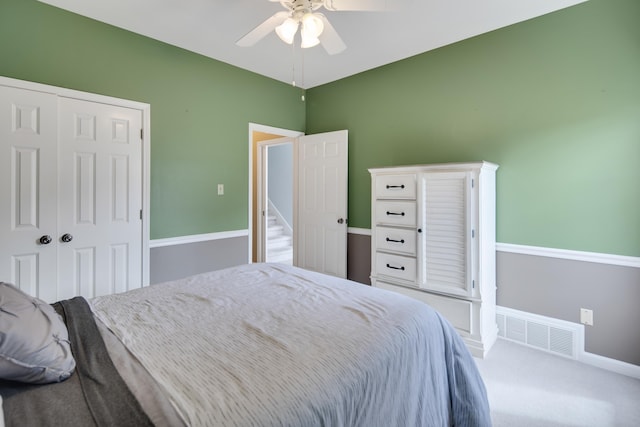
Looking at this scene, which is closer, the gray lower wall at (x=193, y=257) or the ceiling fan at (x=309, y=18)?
the ceiling fan at (x=309, y=18)

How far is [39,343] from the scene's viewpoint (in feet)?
3.05

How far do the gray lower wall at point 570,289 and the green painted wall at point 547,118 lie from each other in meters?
0.17

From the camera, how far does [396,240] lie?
291 cm

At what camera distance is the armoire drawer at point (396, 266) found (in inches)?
111

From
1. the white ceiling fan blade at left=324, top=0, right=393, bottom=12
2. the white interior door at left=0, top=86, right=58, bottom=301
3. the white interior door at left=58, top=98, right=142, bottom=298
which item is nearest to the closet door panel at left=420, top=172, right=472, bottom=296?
the white ceiling fan blade at left=324, top=0, right=393, bottom=12

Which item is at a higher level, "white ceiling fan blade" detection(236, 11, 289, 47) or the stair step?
"white ceiling fan blade" detection(236, 11, 289, 47)

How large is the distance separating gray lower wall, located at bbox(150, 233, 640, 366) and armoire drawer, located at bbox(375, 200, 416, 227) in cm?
85

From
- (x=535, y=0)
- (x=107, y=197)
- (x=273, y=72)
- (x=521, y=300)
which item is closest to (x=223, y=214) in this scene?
(x=107, y=197)

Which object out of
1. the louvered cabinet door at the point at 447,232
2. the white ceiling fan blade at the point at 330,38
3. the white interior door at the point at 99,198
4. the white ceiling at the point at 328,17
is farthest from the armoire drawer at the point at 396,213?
the white interior door at the point at 99,198

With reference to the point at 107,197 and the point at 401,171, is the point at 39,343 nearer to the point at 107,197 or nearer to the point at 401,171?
the point at 107,197

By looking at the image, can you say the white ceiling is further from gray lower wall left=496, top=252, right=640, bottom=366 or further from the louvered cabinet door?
gray lower wall left=496, top=252, right=640, bottom=366

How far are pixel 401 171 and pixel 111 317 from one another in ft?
7.76

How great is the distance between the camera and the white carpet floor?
180cm

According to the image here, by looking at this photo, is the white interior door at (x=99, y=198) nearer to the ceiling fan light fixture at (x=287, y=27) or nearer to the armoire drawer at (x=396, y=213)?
the ceiling fan light fixture at (x=287, y=27)
